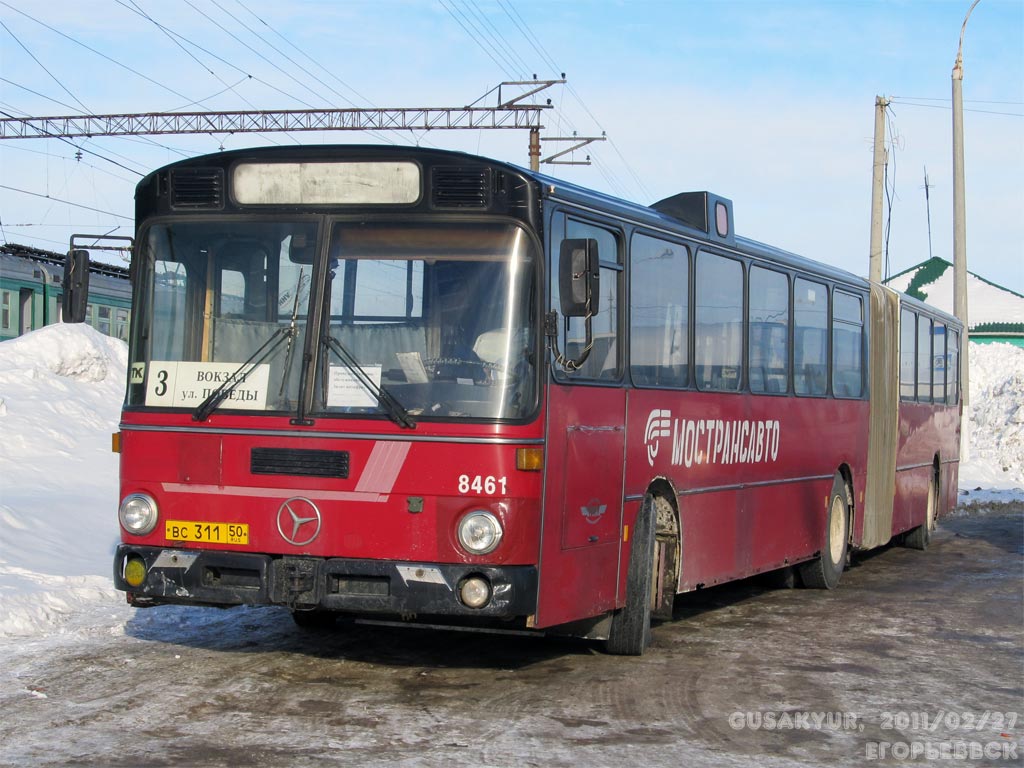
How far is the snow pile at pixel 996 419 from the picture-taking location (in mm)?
31172

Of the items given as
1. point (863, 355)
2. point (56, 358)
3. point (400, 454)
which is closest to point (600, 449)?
point (400, 454)

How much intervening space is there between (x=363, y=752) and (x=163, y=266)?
3.35 m

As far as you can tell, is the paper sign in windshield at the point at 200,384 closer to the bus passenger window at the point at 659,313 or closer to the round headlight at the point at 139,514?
the round headlight at the point at 139,514

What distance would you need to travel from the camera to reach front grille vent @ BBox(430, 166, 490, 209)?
7.62 metres

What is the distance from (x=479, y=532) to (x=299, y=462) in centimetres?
110

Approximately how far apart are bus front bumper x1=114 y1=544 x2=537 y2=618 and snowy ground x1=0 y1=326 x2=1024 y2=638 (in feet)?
6.48

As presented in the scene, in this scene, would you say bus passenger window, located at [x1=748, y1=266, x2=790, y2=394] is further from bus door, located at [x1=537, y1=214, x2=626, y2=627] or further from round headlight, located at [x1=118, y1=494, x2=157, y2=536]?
round headlight, located at [x1=118, y1=494, x2=157, y2=536]

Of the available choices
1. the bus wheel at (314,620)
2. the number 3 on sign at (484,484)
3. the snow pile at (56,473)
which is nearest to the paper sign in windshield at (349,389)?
the number 3 on sign at (484,484)

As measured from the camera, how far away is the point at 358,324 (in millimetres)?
7598

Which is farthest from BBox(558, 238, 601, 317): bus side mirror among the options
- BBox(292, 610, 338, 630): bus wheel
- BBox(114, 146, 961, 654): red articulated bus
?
BBox(292, 610, 338, 630): bus wheel

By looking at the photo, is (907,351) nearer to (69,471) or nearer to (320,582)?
(320,582)

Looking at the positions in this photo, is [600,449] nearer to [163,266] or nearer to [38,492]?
[163,266]

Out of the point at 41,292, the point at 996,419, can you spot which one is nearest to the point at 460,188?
the point at 41,292

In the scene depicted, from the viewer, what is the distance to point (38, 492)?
56.6 ft
